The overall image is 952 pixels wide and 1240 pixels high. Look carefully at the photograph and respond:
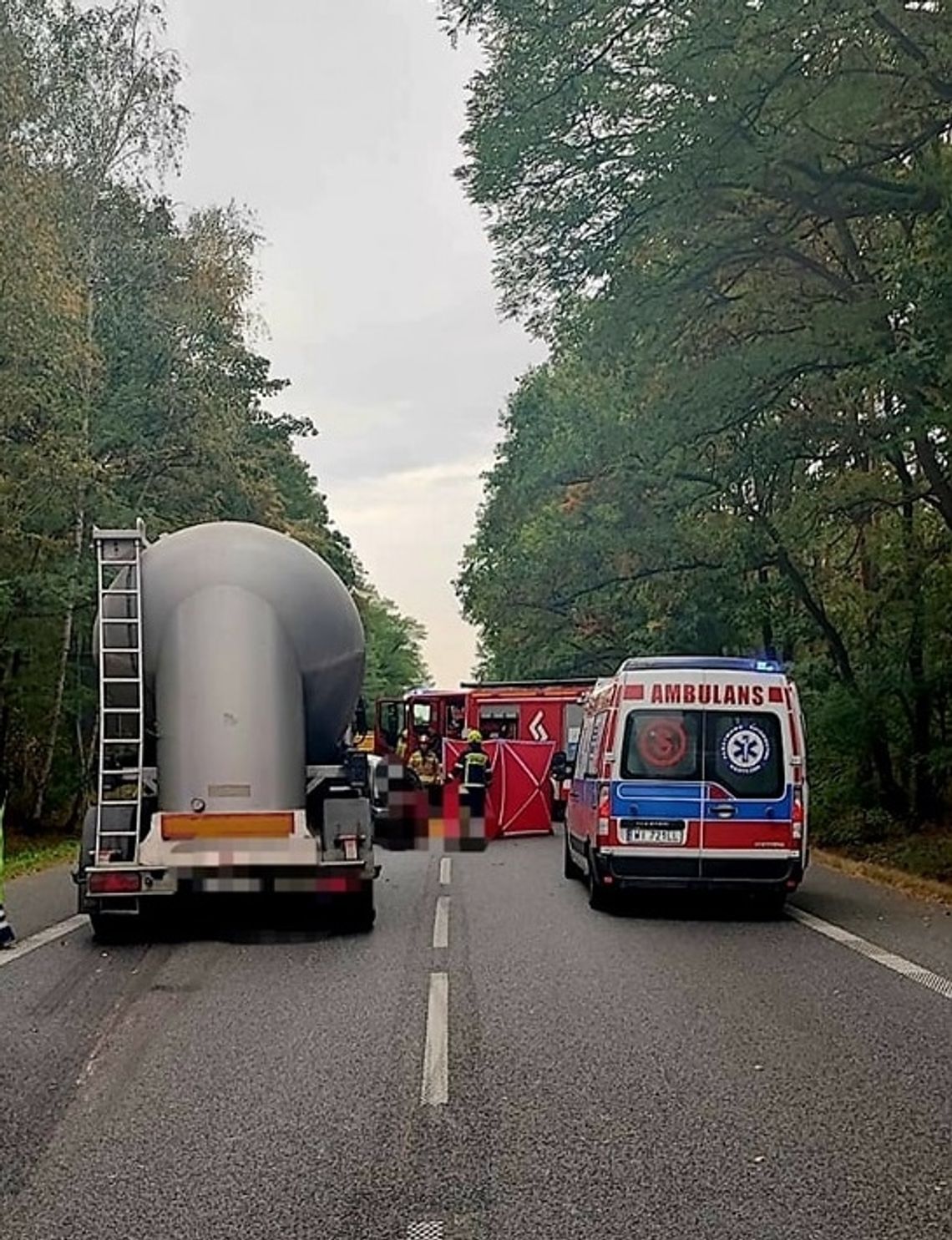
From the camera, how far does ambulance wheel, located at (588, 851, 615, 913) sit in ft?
48.9

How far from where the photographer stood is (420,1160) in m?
6.26

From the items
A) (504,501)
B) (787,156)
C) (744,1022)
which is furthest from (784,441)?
(504,501)

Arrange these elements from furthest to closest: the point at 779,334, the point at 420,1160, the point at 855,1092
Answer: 1. the point at 779,334
2. the point at 855,1092
3. the point at 420,1160

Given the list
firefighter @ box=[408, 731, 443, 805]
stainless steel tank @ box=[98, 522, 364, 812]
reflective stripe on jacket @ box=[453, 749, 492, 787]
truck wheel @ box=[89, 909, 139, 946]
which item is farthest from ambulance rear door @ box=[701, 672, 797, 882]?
firefighter @ box=[408, 731, 443, 805]

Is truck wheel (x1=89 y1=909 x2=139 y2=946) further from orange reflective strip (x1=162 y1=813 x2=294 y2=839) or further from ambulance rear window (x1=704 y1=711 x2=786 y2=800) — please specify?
ambulance rear window (x1=704 y1=711 x2=786 y2=800)

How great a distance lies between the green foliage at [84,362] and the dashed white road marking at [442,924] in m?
9.24

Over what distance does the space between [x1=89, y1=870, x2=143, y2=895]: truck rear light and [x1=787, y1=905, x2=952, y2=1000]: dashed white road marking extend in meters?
5.40

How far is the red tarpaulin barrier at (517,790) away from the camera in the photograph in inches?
1106

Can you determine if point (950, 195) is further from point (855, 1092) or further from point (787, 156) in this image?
point (855, 1092)

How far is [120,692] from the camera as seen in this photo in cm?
1306

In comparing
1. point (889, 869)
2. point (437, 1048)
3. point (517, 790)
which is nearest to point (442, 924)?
point (437, 1048)

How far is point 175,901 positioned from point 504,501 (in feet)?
146

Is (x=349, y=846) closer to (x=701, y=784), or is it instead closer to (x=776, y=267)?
(x=701, y=784)

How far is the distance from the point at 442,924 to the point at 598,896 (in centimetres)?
163
